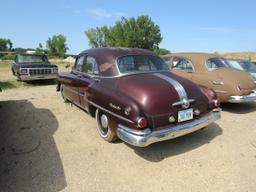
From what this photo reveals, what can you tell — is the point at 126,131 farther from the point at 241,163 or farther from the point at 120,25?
the point at 120,25

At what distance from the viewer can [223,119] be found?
18.5 feet

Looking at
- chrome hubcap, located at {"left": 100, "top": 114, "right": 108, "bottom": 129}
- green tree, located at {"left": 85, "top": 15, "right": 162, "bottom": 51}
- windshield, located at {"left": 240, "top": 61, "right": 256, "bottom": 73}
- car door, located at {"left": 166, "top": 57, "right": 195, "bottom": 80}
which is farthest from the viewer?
green tree, located at {"left": 85, "top": 15, "right": 162, "bottom": 51}

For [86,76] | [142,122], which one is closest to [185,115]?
[142,122]

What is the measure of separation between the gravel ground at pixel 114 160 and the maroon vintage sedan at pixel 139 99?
0.43 meters

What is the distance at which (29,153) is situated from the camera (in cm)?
381

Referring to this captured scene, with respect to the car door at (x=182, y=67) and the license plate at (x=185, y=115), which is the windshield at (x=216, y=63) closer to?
the car door at (x=182, y=67)

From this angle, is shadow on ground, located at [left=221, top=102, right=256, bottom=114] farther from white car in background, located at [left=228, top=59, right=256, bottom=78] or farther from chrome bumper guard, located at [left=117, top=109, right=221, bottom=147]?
chrome bumper guard, located at [left=117, top=109, right=221, bottom=147]

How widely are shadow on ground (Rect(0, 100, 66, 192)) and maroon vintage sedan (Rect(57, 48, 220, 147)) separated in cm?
105

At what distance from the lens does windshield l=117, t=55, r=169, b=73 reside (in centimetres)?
433

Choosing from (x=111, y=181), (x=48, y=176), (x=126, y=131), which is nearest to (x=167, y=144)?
(x=126, y=131)

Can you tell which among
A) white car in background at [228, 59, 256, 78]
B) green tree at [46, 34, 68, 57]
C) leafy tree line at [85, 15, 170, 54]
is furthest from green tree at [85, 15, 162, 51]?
white car in background at [228, 59, 256, 78]

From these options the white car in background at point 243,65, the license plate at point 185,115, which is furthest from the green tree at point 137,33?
the license plate at point 185,115

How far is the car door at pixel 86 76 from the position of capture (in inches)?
184

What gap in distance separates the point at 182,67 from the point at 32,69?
7.39m
